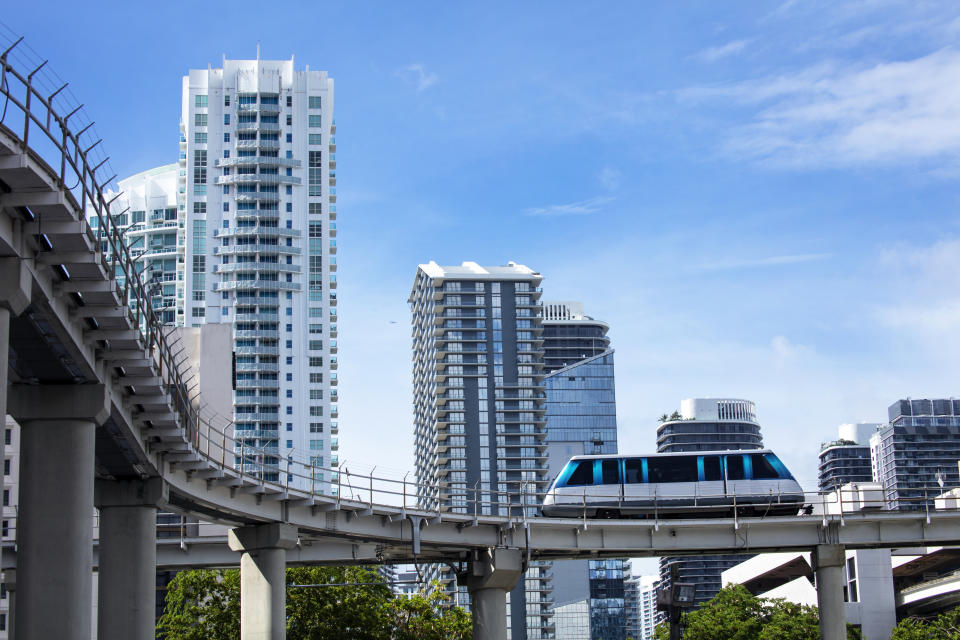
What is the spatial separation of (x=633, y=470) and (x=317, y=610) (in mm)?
18375

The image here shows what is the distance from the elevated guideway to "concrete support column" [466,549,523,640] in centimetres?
8

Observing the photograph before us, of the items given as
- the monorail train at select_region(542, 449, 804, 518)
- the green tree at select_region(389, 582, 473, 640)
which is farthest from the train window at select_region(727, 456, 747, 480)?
the green tree at select_region(389, 582, 473, 640)

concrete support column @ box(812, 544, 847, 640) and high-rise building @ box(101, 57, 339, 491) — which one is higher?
high-rise building @ box(101, 57, 339, 491)

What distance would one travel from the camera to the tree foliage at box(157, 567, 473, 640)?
66.8 m

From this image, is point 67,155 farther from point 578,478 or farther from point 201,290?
point 201,290

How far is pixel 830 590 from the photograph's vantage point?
59.5 m

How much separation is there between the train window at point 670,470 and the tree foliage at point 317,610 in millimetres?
16050

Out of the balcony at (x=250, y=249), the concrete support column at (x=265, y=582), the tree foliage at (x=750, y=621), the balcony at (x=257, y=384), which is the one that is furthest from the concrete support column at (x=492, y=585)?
the balcony at (x=250, y=249)

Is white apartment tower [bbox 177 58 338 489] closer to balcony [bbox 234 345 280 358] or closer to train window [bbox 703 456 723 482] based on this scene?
balcony [bbox 234 345 280 358]

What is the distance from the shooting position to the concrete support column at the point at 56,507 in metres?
29.8

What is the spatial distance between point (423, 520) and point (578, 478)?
1309 centimetres

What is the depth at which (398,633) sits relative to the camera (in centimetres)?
7112

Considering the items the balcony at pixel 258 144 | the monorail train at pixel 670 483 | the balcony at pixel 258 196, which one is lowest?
the monorail train at pixel 670 483

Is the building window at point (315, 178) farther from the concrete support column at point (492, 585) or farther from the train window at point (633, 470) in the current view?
the concrete support column at point (492, 585)
